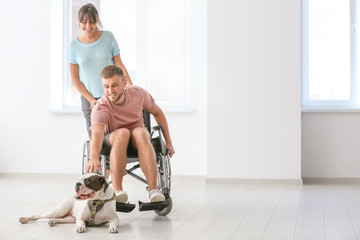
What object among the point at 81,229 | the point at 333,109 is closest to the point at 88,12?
the point at 81,229

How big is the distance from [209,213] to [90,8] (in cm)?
138

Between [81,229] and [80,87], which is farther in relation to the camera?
[80,87]

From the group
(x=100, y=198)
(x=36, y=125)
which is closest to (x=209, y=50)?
(x=36, y=125)

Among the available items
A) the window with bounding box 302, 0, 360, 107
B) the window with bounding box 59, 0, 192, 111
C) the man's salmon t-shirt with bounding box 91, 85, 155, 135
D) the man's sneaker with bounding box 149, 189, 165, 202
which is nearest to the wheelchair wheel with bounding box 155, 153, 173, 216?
the man's sneaker with bounding box 149, 189, 165, 202

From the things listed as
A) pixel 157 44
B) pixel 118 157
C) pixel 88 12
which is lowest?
pixel 118 157

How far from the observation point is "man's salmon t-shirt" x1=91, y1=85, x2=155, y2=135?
318 cm

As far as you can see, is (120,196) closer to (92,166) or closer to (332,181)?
(92,166)

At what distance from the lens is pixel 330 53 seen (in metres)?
5.52

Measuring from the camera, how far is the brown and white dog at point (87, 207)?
2.71 m

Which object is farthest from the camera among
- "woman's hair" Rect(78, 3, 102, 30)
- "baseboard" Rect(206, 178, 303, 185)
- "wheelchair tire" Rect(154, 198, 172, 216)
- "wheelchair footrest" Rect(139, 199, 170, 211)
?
"baseboard" Rect(206, 178, 303, 185)

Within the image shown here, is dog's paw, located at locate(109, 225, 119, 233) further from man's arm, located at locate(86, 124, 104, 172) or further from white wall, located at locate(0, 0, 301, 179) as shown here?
white wall, located at locate(0, 0, 301, 179)

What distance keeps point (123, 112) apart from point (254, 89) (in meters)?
2.14

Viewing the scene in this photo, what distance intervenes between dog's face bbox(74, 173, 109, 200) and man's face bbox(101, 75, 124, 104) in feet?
1.88

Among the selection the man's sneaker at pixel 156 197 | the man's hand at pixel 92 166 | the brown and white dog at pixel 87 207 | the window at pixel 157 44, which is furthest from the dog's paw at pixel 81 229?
the window at pixel 157 44
